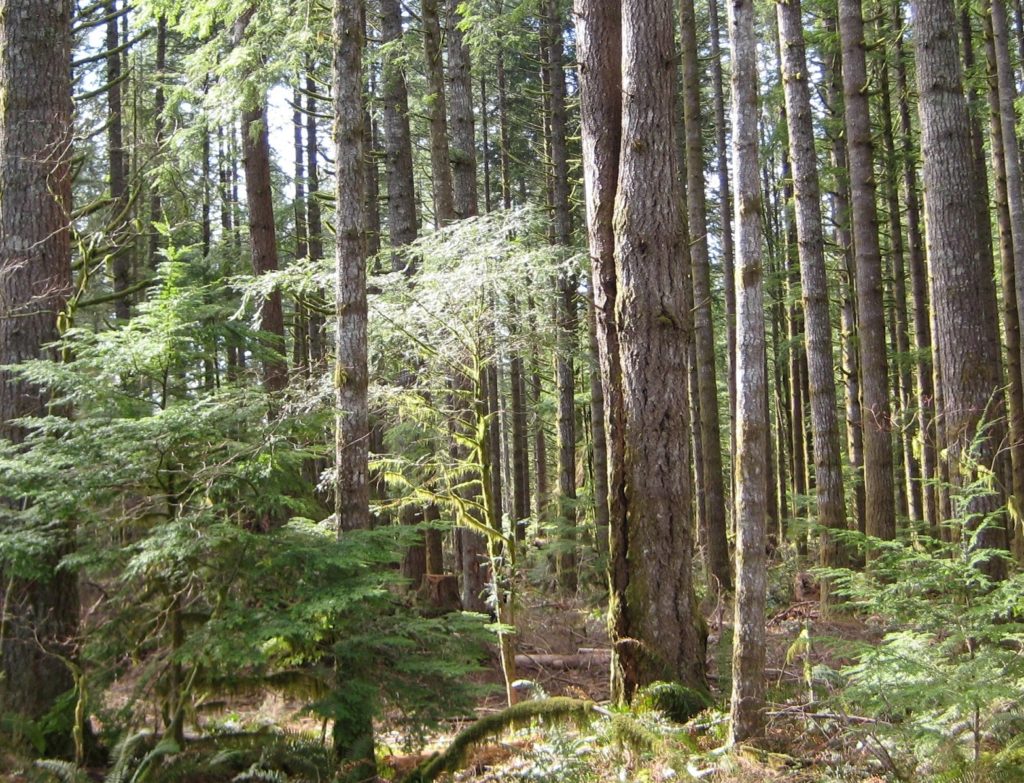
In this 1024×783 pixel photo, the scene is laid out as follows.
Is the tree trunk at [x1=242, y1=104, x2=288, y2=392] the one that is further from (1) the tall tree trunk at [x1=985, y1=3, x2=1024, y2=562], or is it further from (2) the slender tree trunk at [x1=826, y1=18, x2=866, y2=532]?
(1) the tall tree trunk at [x1=985, y1=3, x2=1024, y2=562]

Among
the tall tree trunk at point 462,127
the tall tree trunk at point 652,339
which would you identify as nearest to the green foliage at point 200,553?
the tall tree trunk at point 652,339

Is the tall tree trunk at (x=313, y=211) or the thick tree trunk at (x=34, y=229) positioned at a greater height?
the tall tree trunk at (x=313, y=211)

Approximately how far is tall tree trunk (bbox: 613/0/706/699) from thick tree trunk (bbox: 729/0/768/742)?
1.13 meters

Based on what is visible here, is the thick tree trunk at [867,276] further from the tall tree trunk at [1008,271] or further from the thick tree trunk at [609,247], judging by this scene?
the thick tree trunk at [609,247]

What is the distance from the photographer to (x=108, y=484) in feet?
18.2

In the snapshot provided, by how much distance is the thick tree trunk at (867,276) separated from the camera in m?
12.0

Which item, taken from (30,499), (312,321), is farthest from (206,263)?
(30,499)

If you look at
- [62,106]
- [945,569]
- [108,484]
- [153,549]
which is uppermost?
[62,106]

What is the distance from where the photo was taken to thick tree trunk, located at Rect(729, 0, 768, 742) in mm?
5406

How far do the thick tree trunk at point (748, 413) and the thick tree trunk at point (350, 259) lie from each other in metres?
3.23

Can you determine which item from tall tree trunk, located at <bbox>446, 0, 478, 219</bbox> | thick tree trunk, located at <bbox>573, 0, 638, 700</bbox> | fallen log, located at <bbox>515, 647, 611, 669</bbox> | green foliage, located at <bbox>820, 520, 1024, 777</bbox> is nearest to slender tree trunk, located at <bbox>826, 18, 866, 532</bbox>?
fallen log, located at <bbox>515, 647, 611, 669</bbox>

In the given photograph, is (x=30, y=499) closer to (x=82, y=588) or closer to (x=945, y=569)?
(x=82, y=588)

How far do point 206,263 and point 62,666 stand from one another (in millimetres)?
9111

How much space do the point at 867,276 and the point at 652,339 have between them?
6.88 m
